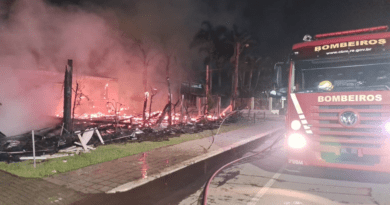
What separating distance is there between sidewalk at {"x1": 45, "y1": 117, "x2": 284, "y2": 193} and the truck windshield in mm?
3002

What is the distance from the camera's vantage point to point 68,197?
3576 mm

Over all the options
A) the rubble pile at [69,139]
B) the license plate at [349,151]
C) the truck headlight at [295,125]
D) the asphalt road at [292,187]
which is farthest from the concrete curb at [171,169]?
the license plate at [349,151]

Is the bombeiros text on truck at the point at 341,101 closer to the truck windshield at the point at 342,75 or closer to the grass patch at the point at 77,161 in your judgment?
the truck windshield at the point at 342,75

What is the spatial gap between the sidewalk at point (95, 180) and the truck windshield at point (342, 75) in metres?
3.06

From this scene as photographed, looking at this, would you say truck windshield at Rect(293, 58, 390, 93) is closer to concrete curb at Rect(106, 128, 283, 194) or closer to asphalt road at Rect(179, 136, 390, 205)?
asphalt road at Rect(179, 136, 390, 205)

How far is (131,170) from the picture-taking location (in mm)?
4941

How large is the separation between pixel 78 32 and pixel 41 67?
1.98 meters

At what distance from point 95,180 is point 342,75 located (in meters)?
4.85

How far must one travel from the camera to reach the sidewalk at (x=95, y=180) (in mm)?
3559

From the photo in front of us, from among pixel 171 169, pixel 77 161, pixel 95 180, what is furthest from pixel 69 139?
pixel 171 169

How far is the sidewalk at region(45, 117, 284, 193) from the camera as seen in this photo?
409 centimetres

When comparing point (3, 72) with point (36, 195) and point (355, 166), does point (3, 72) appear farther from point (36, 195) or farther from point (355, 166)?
point (355, 166)

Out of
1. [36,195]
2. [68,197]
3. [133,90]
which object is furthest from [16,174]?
[133,90]

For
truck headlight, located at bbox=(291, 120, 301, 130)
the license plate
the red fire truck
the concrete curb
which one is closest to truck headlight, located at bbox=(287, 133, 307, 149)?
the red fire truck
